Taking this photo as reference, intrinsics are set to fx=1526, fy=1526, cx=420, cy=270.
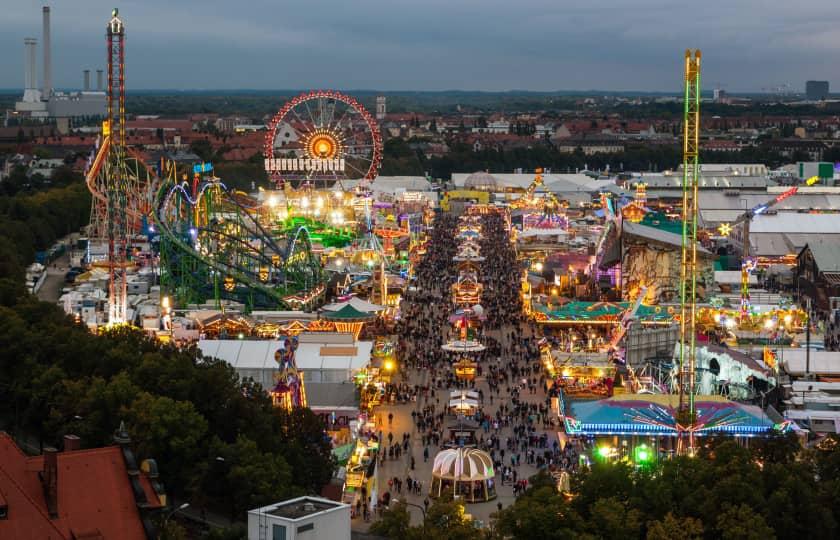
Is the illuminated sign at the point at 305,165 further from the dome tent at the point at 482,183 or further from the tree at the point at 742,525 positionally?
the tree at the point at 742,525

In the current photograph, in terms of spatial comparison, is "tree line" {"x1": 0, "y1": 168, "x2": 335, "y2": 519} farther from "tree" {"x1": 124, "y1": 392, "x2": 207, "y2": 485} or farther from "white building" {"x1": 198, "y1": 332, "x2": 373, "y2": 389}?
"white building" {"x1": 198, "y1": 332, "x2": 373, "y2": 389}

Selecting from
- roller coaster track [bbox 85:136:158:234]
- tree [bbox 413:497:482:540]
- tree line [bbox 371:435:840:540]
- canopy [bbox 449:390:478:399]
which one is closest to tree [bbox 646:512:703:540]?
tree line [bbox 371:435:840:540]

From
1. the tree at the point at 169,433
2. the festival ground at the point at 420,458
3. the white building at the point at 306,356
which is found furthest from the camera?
the white building at the point at 306,356

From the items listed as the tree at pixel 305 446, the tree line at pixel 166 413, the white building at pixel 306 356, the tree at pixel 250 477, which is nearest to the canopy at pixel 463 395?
the white building at pixel 306 356

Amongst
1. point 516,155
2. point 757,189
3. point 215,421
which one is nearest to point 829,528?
point 215,421

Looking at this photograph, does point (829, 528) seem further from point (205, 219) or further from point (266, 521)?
point (205, 219)
